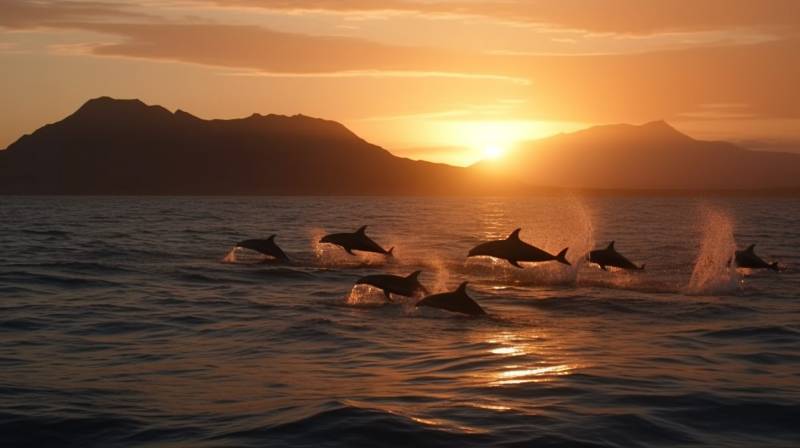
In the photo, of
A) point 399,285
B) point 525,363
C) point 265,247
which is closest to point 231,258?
point 265,247

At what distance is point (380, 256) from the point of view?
3650 centimetres

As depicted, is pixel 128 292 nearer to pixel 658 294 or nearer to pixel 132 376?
pixel 132 376

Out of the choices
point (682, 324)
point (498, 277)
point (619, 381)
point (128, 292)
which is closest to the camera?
point (619, 381)

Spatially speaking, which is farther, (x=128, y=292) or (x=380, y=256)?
(x=380, y=256)

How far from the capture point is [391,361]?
50.9ft

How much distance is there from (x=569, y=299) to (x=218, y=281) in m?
9.55

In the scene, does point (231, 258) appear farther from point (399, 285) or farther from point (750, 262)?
point (750, 262)

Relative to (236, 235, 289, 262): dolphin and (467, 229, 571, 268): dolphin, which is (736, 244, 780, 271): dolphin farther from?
(236, 235, 289, 262): dolphin

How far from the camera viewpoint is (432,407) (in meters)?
12.3

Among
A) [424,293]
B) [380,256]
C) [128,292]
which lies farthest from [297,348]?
[380,256]

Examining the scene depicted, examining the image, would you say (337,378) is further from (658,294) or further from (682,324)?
(658,294)

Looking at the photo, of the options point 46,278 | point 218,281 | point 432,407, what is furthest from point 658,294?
point 46,278

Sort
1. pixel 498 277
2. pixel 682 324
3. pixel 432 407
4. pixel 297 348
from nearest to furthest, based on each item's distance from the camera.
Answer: pixel 432 407 → pixel 297 348 → pixel 682 324 → pixel 498 277

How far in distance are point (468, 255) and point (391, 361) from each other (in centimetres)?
1208
